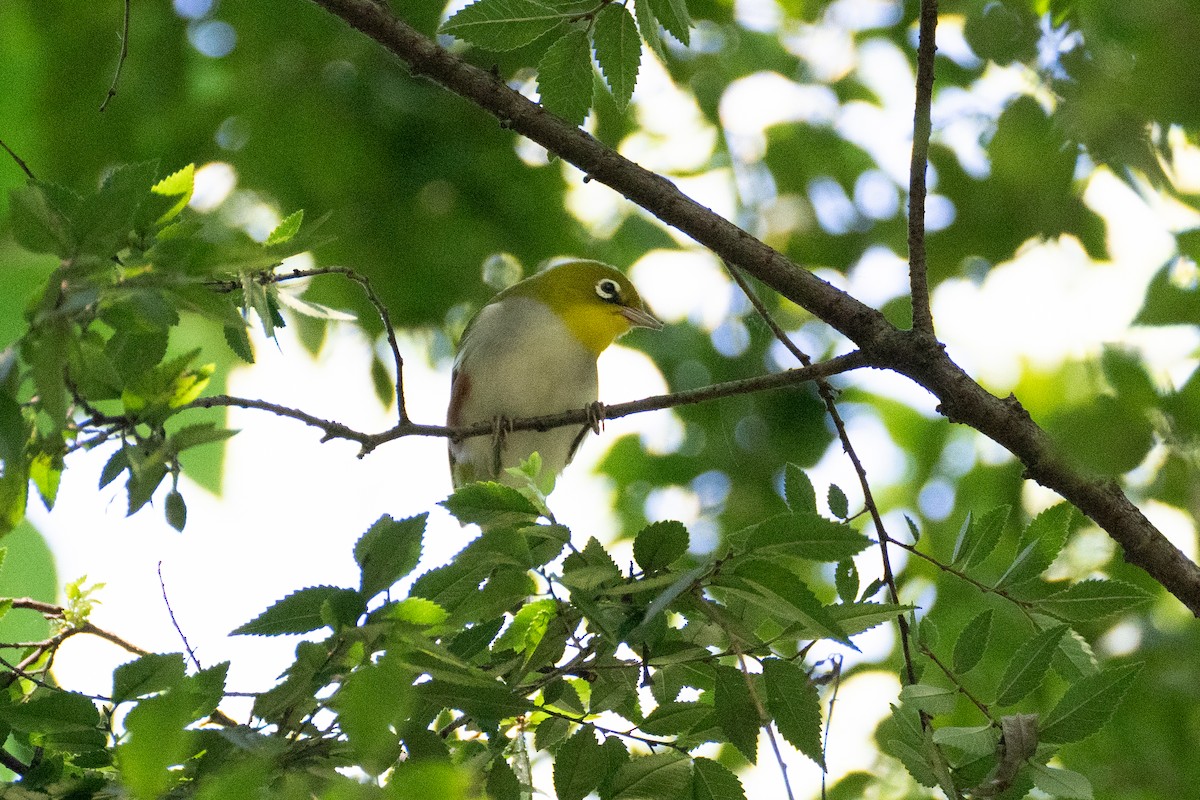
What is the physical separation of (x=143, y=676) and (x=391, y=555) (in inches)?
16.3

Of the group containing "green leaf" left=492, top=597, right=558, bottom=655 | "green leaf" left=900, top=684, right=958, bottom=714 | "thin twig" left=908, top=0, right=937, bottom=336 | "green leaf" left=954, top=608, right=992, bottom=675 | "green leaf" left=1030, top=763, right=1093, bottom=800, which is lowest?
"green leaf" left=1030, top=763, right=1093, bottom=800

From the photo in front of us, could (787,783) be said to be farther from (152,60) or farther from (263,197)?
(152,60)

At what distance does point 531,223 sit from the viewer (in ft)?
16.1

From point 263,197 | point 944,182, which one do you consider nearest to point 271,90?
point 263,197

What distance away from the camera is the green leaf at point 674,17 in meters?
2.24

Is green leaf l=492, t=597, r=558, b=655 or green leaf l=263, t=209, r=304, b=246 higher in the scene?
green leaf l=263, t=209, r=304, b=246

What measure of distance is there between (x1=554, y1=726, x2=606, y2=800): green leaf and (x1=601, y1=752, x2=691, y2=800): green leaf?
0.10 ft

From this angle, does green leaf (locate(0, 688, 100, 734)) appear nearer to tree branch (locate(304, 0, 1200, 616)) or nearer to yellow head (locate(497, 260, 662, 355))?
tree branch (locate(304, 0, 1200, 616))

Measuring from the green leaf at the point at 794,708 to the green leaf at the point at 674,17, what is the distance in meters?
1.23

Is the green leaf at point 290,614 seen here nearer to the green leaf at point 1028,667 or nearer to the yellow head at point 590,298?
the green leaf at point 1028,667

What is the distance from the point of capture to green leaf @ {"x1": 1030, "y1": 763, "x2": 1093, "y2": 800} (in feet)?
5.58

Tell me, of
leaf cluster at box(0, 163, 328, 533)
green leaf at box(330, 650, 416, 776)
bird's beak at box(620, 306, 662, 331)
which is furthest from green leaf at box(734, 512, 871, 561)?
bird's beak at box(620, 306, 662, 331)

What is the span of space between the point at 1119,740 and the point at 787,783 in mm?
2451

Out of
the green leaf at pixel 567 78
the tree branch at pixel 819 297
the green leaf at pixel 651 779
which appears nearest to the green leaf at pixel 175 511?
the green leaf at pixel 651 779
